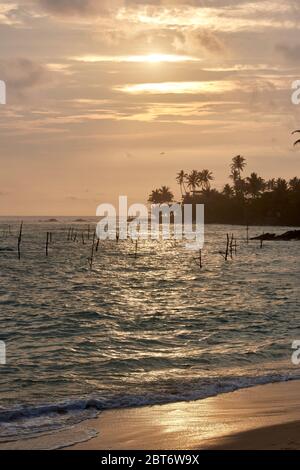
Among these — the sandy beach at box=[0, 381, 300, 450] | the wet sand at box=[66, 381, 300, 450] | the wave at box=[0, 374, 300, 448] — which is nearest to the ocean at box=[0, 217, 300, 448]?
the wave at box=[0, 374, 300, 448]

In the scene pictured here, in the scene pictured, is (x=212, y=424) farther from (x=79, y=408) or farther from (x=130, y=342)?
(x=130, y=342)

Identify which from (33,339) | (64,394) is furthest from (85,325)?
(64,394)

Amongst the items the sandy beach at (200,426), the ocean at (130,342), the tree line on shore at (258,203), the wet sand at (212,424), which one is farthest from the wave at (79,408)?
the tree line on shore at (258,203)

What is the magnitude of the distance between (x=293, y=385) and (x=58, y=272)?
135 ft

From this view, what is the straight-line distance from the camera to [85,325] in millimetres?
26188

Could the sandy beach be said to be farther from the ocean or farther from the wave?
the ocean

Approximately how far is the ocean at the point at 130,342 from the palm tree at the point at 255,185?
449 ft

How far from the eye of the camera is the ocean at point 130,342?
1437cm

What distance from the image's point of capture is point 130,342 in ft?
72.7

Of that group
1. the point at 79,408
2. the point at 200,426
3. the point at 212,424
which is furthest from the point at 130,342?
the point at 200,426

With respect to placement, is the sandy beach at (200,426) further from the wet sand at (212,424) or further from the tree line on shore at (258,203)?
the tree line on shore at (258,203)

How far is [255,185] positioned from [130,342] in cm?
16462

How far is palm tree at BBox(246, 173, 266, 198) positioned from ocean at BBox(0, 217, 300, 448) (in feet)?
449
